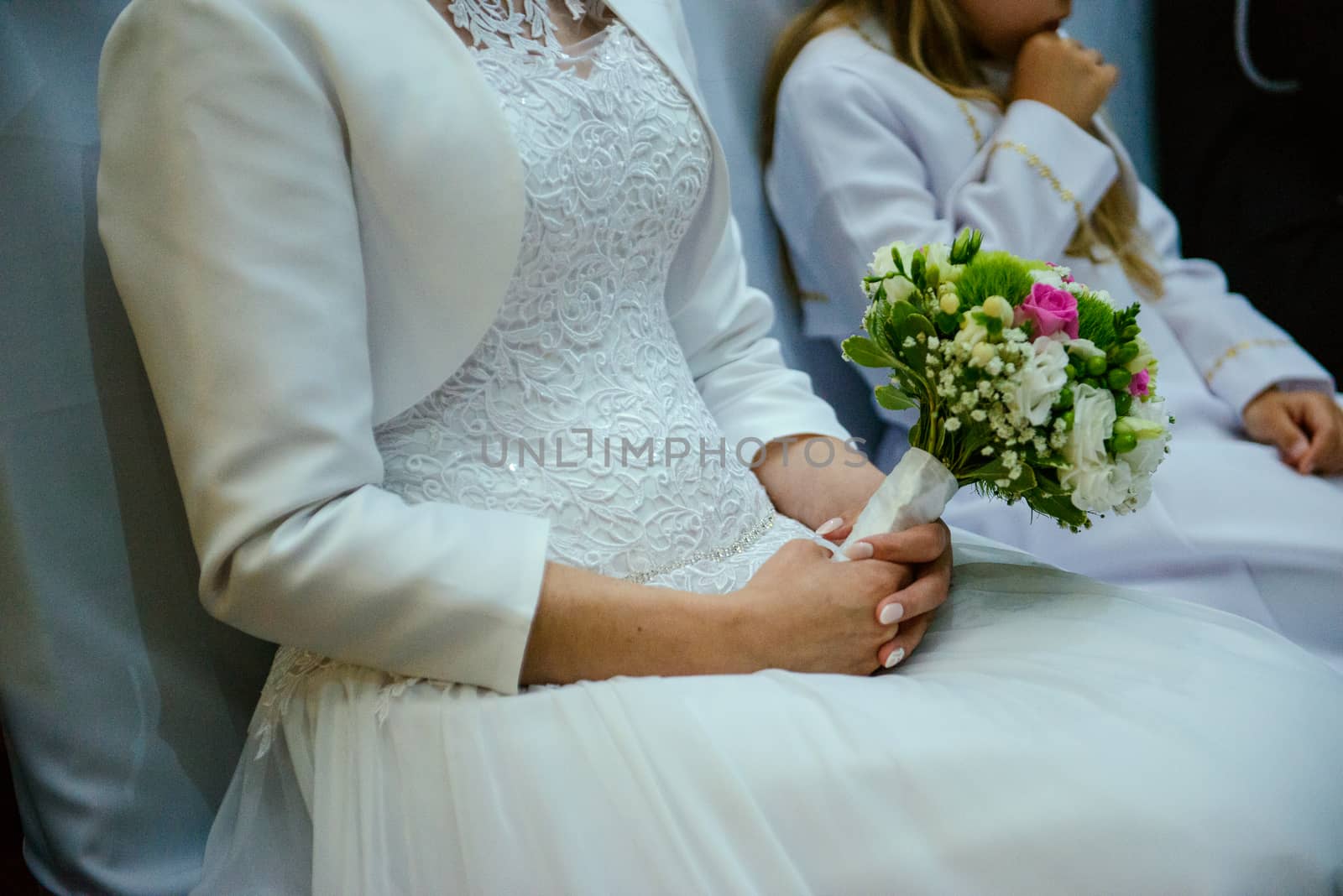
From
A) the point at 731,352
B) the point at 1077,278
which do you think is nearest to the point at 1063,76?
the point at 1077,278

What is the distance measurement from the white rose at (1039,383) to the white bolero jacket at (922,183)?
0.64 meters

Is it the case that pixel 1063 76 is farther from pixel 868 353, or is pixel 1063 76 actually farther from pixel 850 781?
pixel 850 781


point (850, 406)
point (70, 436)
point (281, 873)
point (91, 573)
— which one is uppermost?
point (70, 436)

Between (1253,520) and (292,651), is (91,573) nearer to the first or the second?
(292,651)

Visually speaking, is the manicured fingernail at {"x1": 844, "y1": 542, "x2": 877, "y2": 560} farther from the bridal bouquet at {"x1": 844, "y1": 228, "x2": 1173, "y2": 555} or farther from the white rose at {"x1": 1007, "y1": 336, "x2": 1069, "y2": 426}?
the white rose at {"x1": 1007, "y1": 336, "x2": 1069, "y2": 426}

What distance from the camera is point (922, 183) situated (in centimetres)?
141

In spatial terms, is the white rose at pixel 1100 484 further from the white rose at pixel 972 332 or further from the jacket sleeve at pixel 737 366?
the jacket sleeve at pixel 737 366

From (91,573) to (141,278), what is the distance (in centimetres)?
30

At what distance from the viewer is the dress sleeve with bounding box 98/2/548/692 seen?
668mm

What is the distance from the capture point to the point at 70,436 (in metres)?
0.85

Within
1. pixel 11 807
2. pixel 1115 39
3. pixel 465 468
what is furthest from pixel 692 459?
pixel 1115 39

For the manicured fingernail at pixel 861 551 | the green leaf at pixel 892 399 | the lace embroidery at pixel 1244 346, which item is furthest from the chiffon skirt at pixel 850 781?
the lace embroidery at pixel 1244 346

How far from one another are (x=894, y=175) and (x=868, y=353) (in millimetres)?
642

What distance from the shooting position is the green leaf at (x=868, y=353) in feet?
2.64
